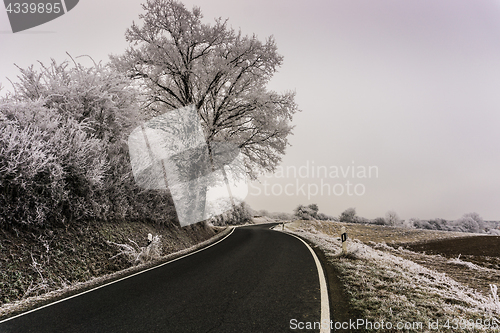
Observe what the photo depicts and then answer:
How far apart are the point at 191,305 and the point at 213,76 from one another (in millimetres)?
11496

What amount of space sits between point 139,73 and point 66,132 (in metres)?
7.04


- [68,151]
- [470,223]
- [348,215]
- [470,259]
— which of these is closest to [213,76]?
[68,151]

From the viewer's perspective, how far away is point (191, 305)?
3.71m

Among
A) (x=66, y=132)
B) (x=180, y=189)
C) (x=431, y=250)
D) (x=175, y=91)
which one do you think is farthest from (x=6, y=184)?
(x=431, y=250)

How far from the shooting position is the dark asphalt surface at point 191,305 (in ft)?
10.1

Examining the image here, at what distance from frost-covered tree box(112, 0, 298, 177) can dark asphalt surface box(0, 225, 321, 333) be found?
887 centimetres

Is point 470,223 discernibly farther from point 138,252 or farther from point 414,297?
point 138,252

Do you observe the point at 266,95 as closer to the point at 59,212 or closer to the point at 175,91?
the point at 175,91

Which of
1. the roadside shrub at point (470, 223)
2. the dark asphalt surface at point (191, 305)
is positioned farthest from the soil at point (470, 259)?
the roadside shrub at point (470, 223)

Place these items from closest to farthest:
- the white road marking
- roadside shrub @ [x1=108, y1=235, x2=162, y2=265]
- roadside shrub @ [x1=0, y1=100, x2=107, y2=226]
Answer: the white road marking
roadside shrub @ [x1=0, y1=100, x2=107, y2=226]
roadside shrub @ [x1=108, y1=235, x2=162, y2=265]

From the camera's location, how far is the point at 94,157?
7.31 m

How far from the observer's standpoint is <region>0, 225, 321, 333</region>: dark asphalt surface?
3.08m

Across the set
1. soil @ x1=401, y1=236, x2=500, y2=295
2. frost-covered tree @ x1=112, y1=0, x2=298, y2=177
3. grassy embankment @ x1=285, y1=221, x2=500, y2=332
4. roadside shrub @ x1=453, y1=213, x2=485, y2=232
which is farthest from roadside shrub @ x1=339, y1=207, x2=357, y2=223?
grassy embankment @ x1=285, y1=221, x2=500, y2=332

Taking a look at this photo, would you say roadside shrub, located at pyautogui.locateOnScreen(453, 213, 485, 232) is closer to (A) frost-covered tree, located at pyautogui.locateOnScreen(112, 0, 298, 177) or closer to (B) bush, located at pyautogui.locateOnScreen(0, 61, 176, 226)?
(A) frost-covered tree, located at pyautogui.locateOnScreen(112, 0, 298, 177)
